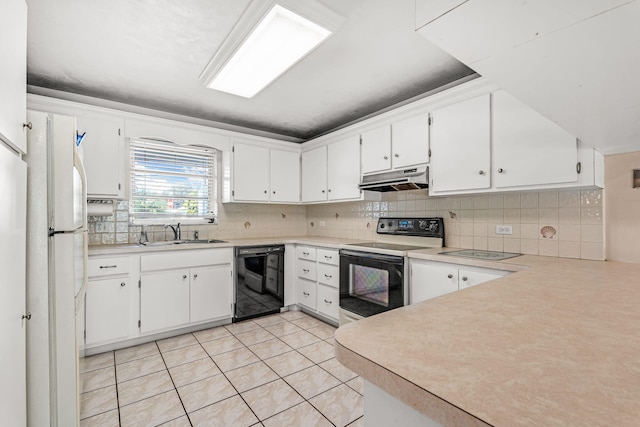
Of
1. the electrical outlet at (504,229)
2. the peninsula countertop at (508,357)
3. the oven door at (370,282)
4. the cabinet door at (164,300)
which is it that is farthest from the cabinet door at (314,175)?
the peninsula countertop at (508,357)

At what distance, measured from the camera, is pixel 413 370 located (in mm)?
548

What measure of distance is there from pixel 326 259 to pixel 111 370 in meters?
2.06

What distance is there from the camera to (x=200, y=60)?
7.56ft

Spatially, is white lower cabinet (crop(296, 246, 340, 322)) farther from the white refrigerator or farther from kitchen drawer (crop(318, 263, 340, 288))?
the white refrigerator

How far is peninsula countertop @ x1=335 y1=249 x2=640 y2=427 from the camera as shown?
44cm

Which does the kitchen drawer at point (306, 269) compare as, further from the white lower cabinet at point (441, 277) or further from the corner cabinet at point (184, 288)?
the white lower cabinet at point (441, 277)

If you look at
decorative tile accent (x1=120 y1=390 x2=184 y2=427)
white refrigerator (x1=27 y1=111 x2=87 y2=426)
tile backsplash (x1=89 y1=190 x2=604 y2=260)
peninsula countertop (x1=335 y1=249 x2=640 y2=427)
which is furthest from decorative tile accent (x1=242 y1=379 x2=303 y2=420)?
tile backsplash (x1=89 y1=190 x2=604 y2=260)

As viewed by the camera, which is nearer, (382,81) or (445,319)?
(445,319)

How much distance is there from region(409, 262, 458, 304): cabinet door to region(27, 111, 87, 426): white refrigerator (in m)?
2.20

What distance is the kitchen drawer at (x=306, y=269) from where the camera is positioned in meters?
3.49

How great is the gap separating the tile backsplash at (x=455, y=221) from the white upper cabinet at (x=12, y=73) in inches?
92.4

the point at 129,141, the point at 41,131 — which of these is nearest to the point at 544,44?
the point at 41,131

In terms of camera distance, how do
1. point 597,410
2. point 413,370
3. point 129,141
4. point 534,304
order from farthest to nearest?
point 129,141 < point 534,304 < point 413,370 < point 597,410

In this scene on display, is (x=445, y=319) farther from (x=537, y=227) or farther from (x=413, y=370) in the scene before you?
(x=537, y=227)
